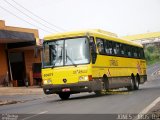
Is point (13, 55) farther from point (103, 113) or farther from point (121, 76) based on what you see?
point (103, 113)

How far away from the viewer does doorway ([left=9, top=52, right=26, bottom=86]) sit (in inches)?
1972

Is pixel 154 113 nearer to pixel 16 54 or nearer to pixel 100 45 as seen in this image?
pixel 100 45

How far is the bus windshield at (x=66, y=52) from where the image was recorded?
21.8 m

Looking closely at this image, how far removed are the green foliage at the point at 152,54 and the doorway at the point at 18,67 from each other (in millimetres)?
88118

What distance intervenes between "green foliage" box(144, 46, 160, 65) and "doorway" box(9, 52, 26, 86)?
88.1 m

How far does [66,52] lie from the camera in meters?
22.0

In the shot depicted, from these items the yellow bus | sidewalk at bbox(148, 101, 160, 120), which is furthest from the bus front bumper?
sidewalk at bbox(148, 101, 160, 120)

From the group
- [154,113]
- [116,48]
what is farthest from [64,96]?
[154,113]

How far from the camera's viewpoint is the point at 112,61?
25.7 metres

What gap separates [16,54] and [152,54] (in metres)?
97.4

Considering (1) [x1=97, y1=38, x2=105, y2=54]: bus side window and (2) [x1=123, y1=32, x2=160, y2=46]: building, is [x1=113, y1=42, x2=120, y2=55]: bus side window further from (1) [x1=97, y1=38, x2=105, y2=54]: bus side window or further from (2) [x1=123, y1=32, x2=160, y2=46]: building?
(2) [x1=123, y1=32, x2=160, y2=46]: building

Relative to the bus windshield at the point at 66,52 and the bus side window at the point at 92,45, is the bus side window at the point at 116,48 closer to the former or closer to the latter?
the bus side window at the point at 92,45

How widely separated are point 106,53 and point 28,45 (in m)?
23.1

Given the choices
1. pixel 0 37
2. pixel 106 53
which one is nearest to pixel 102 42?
pixel 106 53
